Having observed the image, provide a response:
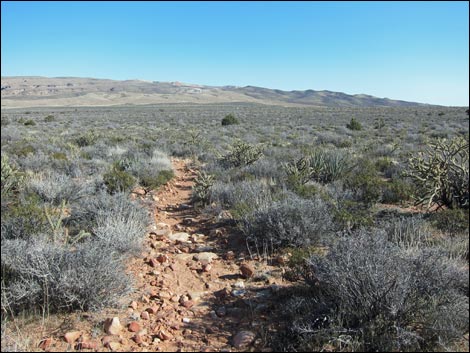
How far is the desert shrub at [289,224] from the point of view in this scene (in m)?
4.48

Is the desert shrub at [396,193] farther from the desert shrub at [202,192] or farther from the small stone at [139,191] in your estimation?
the small stone at [139,191]

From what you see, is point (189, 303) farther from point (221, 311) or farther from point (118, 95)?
point (118, 95)

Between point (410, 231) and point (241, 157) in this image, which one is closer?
point (410, 231)

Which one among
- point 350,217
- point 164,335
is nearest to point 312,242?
point 350,217

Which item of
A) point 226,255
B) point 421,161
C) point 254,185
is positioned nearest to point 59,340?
point 226,255

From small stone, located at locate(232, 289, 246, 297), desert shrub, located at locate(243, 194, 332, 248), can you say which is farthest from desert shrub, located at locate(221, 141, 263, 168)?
small stone, located at locate(232, 289, 246, 297)

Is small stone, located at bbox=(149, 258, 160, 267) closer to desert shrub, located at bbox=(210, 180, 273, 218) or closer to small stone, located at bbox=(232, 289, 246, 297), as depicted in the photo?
small stone, located at bbox=(232, 289, 246, 297)

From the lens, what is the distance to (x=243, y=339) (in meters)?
2.79

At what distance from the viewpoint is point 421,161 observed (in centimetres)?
582

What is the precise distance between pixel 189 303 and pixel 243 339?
2.69 feet

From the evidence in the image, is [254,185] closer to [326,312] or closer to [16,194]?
[326,312]

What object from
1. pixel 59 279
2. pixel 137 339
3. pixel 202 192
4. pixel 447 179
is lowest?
pixel 137 339

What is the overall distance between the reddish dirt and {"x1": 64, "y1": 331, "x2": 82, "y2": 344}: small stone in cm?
4

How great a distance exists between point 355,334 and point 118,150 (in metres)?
10.0
